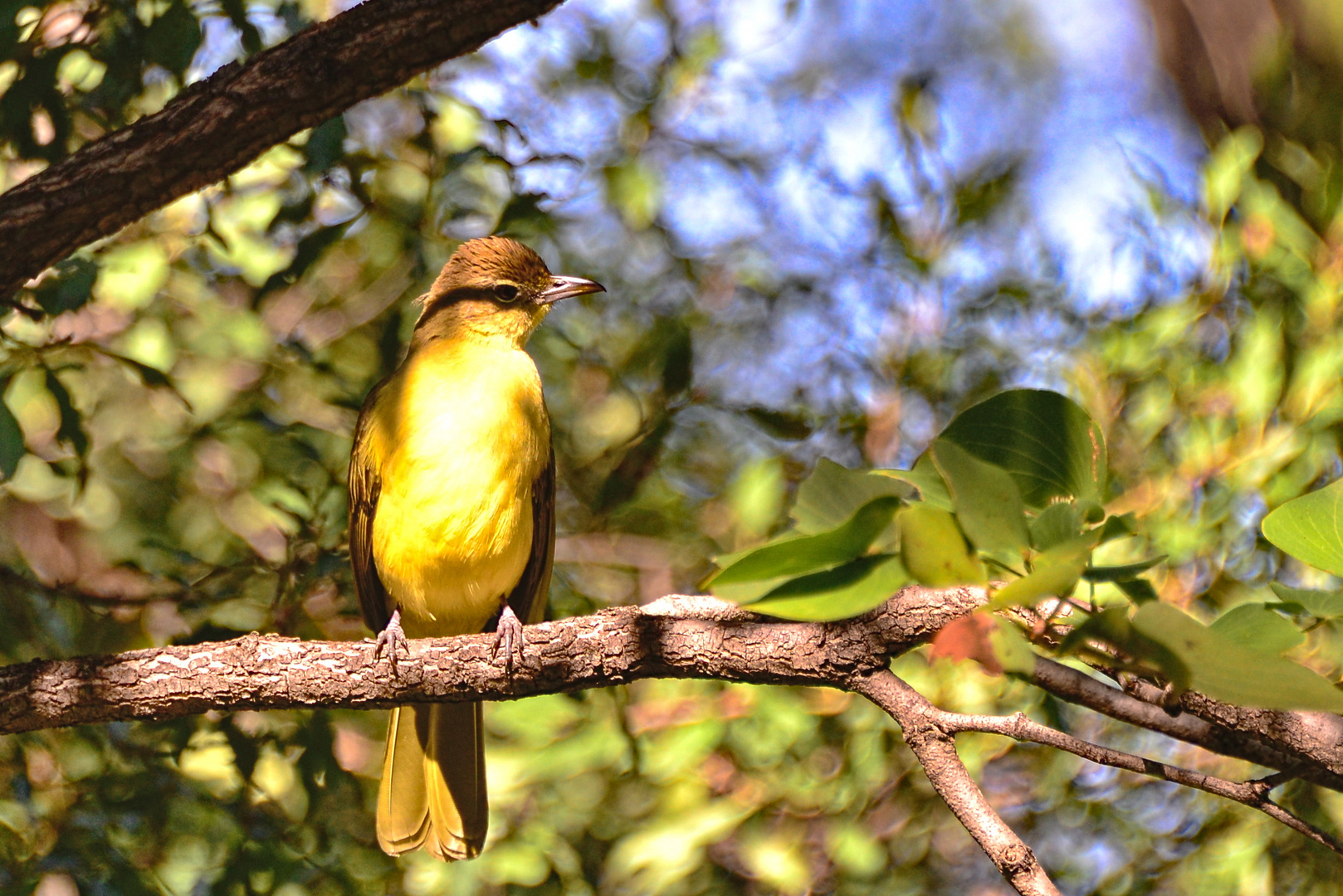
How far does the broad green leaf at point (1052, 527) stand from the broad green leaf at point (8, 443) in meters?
2.41

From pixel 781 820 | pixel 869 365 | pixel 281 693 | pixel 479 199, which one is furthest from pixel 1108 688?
pixel 479 199

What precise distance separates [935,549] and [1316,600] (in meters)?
0.41

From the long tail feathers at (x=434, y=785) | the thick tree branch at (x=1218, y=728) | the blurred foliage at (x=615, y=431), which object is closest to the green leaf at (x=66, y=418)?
the blurred foliage at (x=615, y=431)

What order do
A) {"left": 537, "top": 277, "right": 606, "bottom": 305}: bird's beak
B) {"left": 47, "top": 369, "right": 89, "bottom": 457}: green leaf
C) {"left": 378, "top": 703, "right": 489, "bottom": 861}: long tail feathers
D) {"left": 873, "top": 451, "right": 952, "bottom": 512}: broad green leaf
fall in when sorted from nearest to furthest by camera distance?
{"left": 873, "top": 451, "right": 952, "bottom": 512}: broad green leaf, {"left": 47, "top": 369, "right": 89, "bottom": 457}: green leaf, {"left": 378, "top": 703, "right": 489, "bottom": 861}: long tail feathers, {"left": 537, "top": 277, "right": 606, "bottom": 305}: bird's beak

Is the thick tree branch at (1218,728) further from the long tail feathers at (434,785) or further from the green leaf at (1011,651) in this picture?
the long tail feathers at (434,785)

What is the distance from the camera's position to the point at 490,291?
401 cm

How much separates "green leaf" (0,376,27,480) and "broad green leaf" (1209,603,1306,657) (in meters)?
2.51

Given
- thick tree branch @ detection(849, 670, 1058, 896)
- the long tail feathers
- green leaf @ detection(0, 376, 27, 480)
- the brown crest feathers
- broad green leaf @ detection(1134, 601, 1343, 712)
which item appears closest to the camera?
broad green leaf @ detection(1134, 601, 1343, 712)

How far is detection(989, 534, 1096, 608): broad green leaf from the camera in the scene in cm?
77

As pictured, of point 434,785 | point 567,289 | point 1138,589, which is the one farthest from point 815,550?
point 567,289

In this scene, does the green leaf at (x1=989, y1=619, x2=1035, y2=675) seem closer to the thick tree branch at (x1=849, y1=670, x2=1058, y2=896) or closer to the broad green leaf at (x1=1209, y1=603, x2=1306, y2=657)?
the broad green leaf at (x1=1209, y1=603, x2=1306, y2=657)

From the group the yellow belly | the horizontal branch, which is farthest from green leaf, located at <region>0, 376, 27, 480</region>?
the yellow belly

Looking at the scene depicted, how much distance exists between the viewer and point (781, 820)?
3.19 meters

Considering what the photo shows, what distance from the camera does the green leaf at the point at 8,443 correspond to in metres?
2.53
